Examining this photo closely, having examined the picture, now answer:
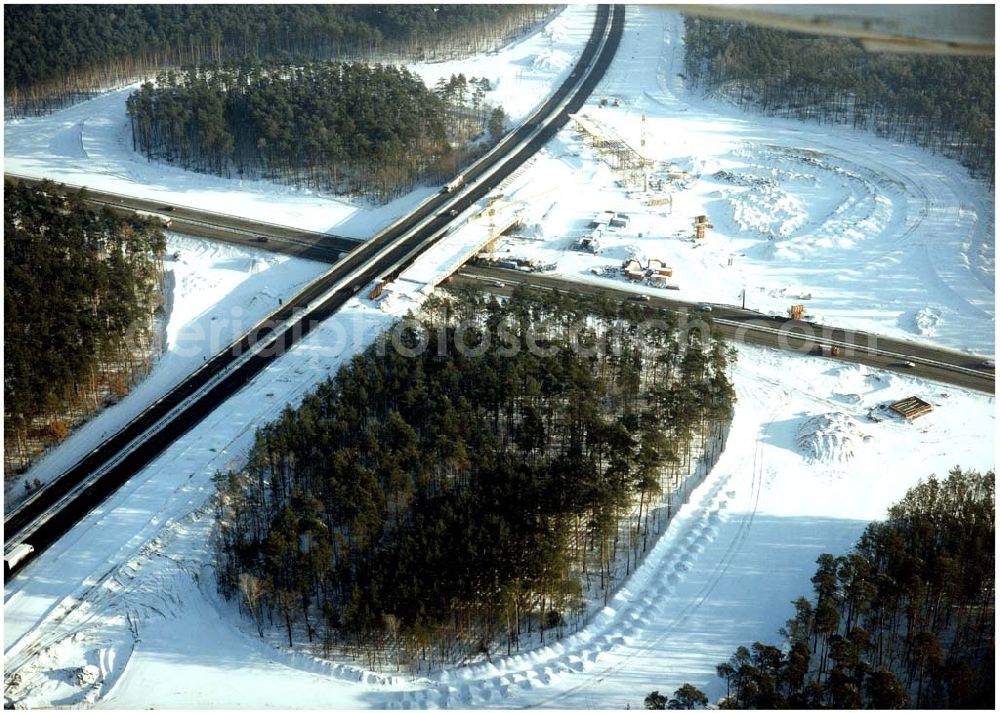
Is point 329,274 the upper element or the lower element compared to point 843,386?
upper

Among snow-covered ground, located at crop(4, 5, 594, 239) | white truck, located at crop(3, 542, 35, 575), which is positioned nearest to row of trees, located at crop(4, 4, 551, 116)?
snow-covered ground, located at crop(4, 5, 594, 239)

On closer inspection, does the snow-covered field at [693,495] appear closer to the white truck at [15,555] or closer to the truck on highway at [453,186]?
the white truck at [15,555]

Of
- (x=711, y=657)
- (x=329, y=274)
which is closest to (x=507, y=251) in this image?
(x=329, y=274)

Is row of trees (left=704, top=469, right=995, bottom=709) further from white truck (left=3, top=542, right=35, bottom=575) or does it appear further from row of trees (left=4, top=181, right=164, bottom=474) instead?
row of trees (left=4, top=181, right=164, bottom=474)

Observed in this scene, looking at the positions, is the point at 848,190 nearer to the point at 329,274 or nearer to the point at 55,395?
the point at 329,274

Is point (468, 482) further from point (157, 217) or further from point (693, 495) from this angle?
point (157, 217)

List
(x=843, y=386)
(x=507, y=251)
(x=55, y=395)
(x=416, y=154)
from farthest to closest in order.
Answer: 1. (x=416, y=154)
2. (x=507, y=251)
3. (x=843, y=386)
4. (x=55, y=395)

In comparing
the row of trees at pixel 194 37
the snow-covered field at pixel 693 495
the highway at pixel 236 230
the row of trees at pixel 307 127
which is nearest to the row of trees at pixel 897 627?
the snow-covered field at pixel 693 495

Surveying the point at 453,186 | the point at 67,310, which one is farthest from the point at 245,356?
the point at 453,186
